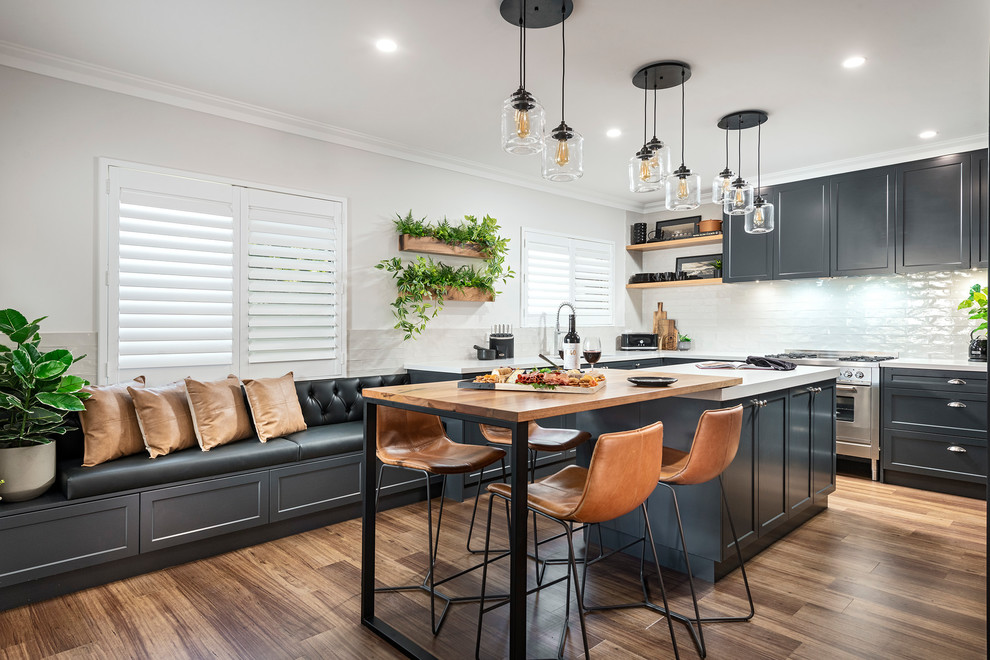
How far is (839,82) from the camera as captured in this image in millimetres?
3449

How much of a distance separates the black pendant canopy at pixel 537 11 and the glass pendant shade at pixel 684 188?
106 cm

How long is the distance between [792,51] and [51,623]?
4458 millimetres

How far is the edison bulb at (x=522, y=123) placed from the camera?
7.68ft

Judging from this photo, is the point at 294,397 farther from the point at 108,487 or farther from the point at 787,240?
the point at 787,240

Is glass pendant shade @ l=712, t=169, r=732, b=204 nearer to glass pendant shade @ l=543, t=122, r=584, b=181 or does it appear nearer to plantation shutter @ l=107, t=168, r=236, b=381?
glass pendant shade @ l=543, t=122, r=584, b=181

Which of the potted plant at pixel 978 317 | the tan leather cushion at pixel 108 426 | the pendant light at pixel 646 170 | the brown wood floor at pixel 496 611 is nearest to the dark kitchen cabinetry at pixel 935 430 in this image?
the potted plant at pixel 978 317

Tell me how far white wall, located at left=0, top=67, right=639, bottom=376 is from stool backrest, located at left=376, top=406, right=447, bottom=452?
1746 mm

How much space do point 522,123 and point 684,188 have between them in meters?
1.33

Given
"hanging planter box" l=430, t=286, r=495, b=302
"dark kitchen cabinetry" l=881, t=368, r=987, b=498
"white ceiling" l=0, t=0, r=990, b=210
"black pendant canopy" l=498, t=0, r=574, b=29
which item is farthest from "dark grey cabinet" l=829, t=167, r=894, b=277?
"black pendant canopy" l=498, t=0, r=574, b=29

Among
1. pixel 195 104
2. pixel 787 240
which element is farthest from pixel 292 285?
pixel 787 240

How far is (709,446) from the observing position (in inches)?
87.7

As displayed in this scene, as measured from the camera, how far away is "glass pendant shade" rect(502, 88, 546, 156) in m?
2.34

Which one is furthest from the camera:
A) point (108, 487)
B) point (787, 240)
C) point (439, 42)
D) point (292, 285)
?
point (787, 240)

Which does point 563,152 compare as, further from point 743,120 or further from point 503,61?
point 743,120
